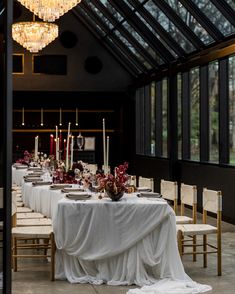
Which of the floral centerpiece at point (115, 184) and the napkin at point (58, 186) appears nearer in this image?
the floral centerpiece at point (115, 184)

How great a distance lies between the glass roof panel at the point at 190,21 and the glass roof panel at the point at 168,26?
60cm

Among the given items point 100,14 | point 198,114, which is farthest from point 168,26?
point 100,14

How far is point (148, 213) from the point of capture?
5.75 meters

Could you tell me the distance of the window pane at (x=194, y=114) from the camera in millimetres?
12547

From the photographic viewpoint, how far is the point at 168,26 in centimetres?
1222

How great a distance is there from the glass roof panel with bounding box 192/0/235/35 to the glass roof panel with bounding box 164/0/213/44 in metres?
0.53

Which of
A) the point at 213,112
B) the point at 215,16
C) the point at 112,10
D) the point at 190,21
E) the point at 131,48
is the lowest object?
the point at 213,112

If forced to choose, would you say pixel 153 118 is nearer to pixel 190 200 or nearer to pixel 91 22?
pixel 91 22

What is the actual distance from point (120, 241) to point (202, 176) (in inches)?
250

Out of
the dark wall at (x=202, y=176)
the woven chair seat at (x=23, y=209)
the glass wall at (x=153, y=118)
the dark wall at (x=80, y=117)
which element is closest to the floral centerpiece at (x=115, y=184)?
the woven chair seat at (x=23, y=209)

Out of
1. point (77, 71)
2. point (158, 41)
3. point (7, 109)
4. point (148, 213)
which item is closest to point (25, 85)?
point (77, 71)

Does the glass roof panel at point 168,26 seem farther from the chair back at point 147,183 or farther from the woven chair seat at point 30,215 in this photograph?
the woven chair seat at point 30,215

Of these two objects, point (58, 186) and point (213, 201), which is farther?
point (58, 186)

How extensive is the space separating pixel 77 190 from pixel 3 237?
3.97m
